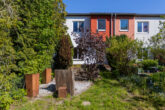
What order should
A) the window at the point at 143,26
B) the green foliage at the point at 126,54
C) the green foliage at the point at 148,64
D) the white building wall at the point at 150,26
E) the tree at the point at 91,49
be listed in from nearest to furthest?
A: the tree at the point at 91,49, the green foliage at the point at 126,54, the green foliage at the point at 148,64, the white building wall at the point at 150,26, the window at the point at 143,26

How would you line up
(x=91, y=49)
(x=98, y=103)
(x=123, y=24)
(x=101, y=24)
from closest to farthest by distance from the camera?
(x=98, y=103) → (x=91, y=49) → (x=101, y=24) → (x=123, y=24)

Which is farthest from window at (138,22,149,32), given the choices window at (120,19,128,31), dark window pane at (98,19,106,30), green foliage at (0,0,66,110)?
green foliage at (0,0,66,110)

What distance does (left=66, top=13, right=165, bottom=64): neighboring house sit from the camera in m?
13.0

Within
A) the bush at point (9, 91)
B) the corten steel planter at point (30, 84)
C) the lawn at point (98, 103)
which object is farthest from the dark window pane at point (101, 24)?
the bush at point (9, 91)

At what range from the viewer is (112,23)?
13188mm

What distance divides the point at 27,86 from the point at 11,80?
0.64 metres

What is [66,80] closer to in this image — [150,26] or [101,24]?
[101,24]

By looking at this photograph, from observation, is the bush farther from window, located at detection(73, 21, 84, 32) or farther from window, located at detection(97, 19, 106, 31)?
window, located at detection(97, 19, 106, 31)

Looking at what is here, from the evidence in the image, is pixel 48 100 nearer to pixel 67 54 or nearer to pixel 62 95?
pixel 62 95

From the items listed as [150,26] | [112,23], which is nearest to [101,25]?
[112,23]

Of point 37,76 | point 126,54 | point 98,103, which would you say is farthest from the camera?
point 126,54

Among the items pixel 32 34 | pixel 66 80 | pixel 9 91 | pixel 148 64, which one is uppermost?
pixel 32 34

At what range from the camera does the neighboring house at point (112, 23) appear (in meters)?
13.0

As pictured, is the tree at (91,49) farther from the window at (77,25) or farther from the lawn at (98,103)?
the window at (77,25)
